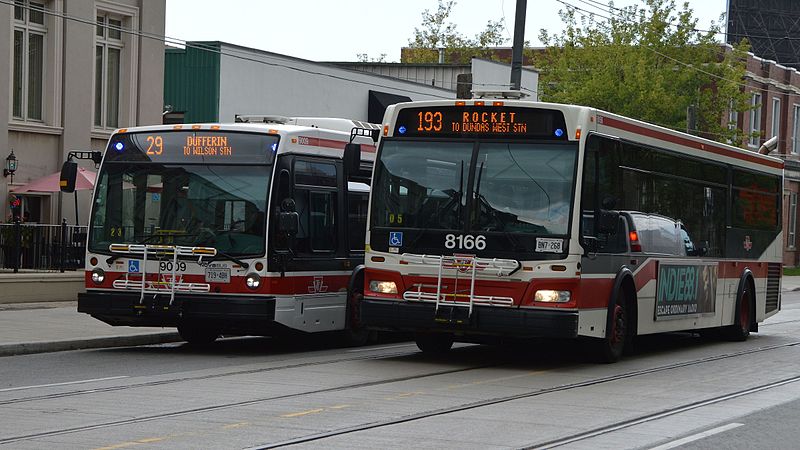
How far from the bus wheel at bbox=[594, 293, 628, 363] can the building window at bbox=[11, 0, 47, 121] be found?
15.3 meters

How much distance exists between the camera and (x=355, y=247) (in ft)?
59.6

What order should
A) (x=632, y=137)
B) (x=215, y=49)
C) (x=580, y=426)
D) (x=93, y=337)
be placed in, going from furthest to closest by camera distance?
(x=215, y=49) < (x=93, y=337) < (x=632, y=137) < (x=580, y=426)

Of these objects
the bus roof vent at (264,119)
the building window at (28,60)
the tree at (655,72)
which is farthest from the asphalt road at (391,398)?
the tree at (655,72)

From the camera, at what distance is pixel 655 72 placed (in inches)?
1940

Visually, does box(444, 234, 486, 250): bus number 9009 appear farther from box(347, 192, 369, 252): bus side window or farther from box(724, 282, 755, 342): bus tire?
box(724, 282, 755, 342): bus tire

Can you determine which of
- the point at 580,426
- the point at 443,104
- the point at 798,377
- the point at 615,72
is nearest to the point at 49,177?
the point at 443,104

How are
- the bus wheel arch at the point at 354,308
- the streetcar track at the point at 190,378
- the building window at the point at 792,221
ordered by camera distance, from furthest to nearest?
1. the building window at the point at 792,221
2. the bus wheel arch at the point at 354,308
3. the streetcar track at the point at 190,378

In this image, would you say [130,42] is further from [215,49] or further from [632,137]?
[632,137]

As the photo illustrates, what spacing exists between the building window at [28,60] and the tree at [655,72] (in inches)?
1021

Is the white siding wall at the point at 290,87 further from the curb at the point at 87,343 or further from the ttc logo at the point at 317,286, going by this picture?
the ttc logo at the point at 317,286

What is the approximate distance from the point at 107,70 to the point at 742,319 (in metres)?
15.1

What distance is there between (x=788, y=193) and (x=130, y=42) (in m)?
42.0

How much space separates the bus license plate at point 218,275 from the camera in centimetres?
1617

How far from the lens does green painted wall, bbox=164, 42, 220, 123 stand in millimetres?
34219
